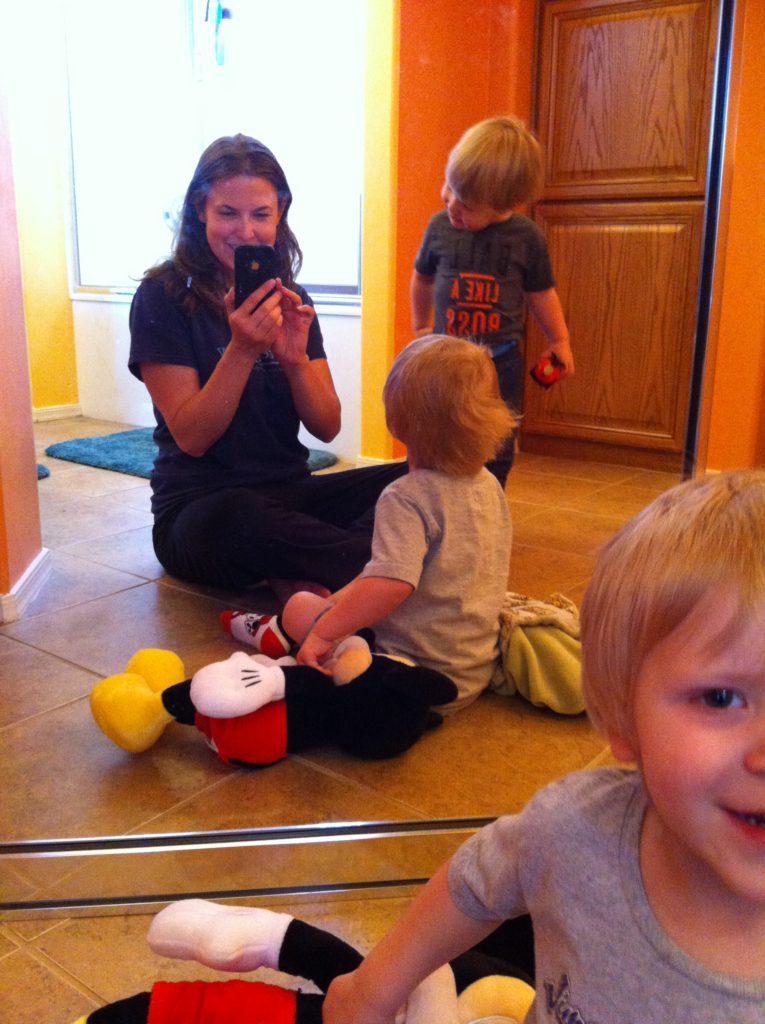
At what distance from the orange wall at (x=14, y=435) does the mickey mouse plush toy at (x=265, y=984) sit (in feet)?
2.38

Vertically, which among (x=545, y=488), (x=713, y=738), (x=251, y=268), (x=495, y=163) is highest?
(x=495, y=163)

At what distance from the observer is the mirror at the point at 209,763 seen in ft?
2.66

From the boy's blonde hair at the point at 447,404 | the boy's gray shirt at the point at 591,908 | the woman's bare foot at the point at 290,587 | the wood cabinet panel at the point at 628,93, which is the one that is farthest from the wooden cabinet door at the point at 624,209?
the boy's gray shirt at the point at 591,908

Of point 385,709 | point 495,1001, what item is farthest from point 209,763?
point 495,1001

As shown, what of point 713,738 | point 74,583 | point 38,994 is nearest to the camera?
point 713,738

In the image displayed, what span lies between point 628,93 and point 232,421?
63 centimetres

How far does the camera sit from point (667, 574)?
1.20ft

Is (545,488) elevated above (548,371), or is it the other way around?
(548,371)

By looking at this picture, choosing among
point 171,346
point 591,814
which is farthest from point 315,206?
point 591,814

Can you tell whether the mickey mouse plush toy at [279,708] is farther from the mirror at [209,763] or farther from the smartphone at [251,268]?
the smartphone at [251,268]

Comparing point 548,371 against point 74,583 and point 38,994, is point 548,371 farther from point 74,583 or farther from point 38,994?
point 38,994

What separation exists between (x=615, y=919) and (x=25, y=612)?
37.1 inches

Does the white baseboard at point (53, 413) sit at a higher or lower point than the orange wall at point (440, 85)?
lower

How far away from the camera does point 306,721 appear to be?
0.91 metres
